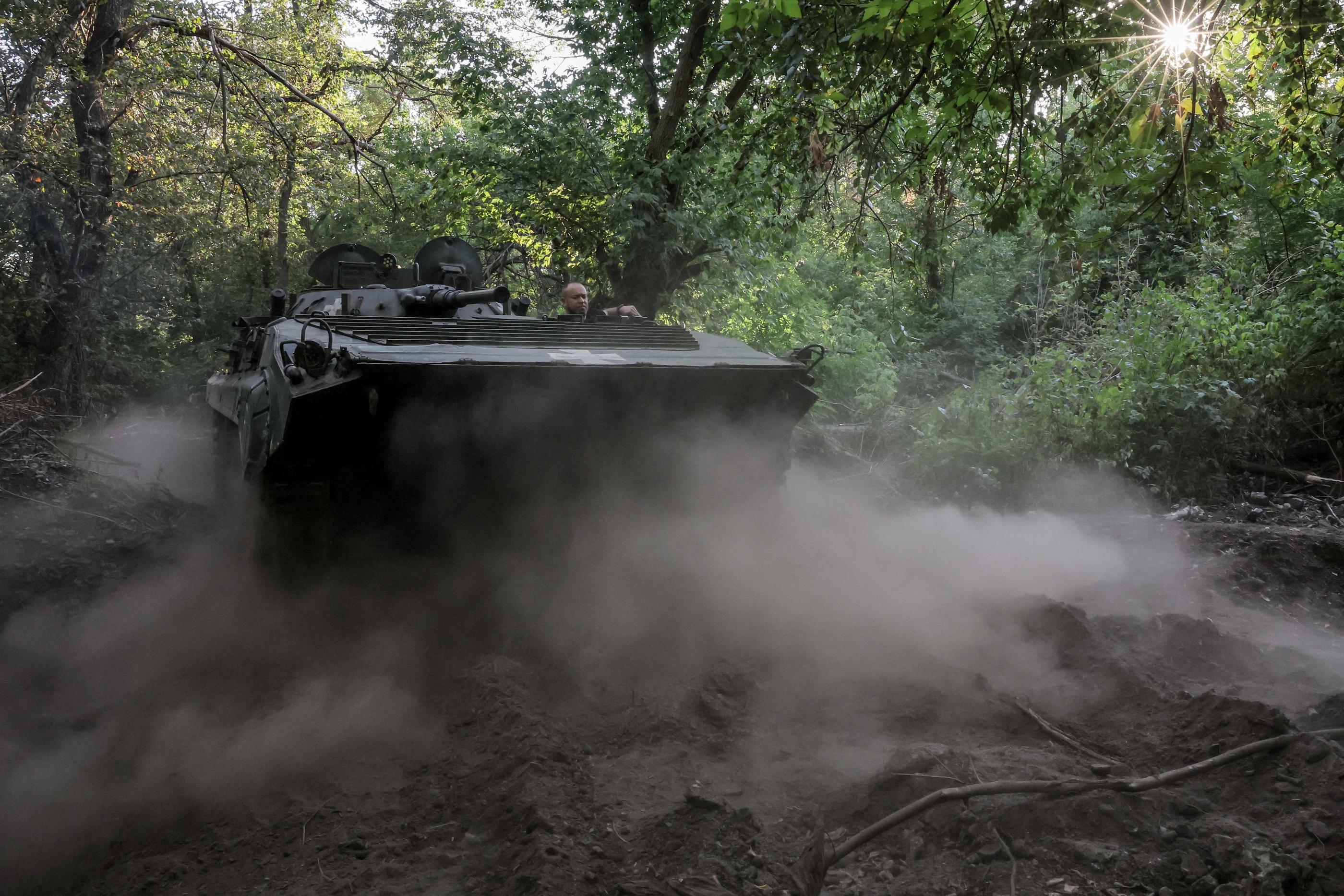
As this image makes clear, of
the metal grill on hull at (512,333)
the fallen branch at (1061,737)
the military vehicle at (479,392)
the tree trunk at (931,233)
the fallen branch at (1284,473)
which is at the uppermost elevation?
the tree trunk at (931,233)

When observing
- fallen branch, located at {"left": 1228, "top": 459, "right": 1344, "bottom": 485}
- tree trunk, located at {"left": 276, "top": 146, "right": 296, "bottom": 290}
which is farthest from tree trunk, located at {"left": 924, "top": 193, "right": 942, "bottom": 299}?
tree trunk, located at {"left": 276, "top": 146, "right": 296, "bottom": 290}

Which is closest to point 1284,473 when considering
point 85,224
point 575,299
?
point 575,299

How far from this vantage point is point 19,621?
17.6 ft

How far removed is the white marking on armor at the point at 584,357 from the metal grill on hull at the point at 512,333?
19 cm

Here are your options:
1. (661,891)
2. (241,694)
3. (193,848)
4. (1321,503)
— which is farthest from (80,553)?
(1321,503)

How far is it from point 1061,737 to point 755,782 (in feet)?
3.84

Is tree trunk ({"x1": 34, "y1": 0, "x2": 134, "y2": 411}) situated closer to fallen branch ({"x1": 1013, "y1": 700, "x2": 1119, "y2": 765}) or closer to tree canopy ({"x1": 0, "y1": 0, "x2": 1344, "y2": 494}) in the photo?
tree canopy ({"x1": 0, "y1": 0, "x2": 1344, "y2": 494})

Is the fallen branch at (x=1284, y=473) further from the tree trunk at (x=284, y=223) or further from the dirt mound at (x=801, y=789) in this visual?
the tree trunk at (x=284, y=223)

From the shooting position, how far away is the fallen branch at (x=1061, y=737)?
3410mm

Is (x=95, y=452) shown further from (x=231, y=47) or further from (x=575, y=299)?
(x=231, y=47)

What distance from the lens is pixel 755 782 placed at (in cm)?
344

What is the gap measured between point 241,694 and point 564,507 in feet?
6.12

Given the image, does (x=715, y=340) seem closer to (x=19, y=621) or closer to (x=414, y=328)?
(x=414, y=328)

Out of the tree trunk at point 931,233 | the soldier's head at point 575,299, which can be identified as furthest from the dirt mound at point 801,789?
the soldier's head at point 575,299
